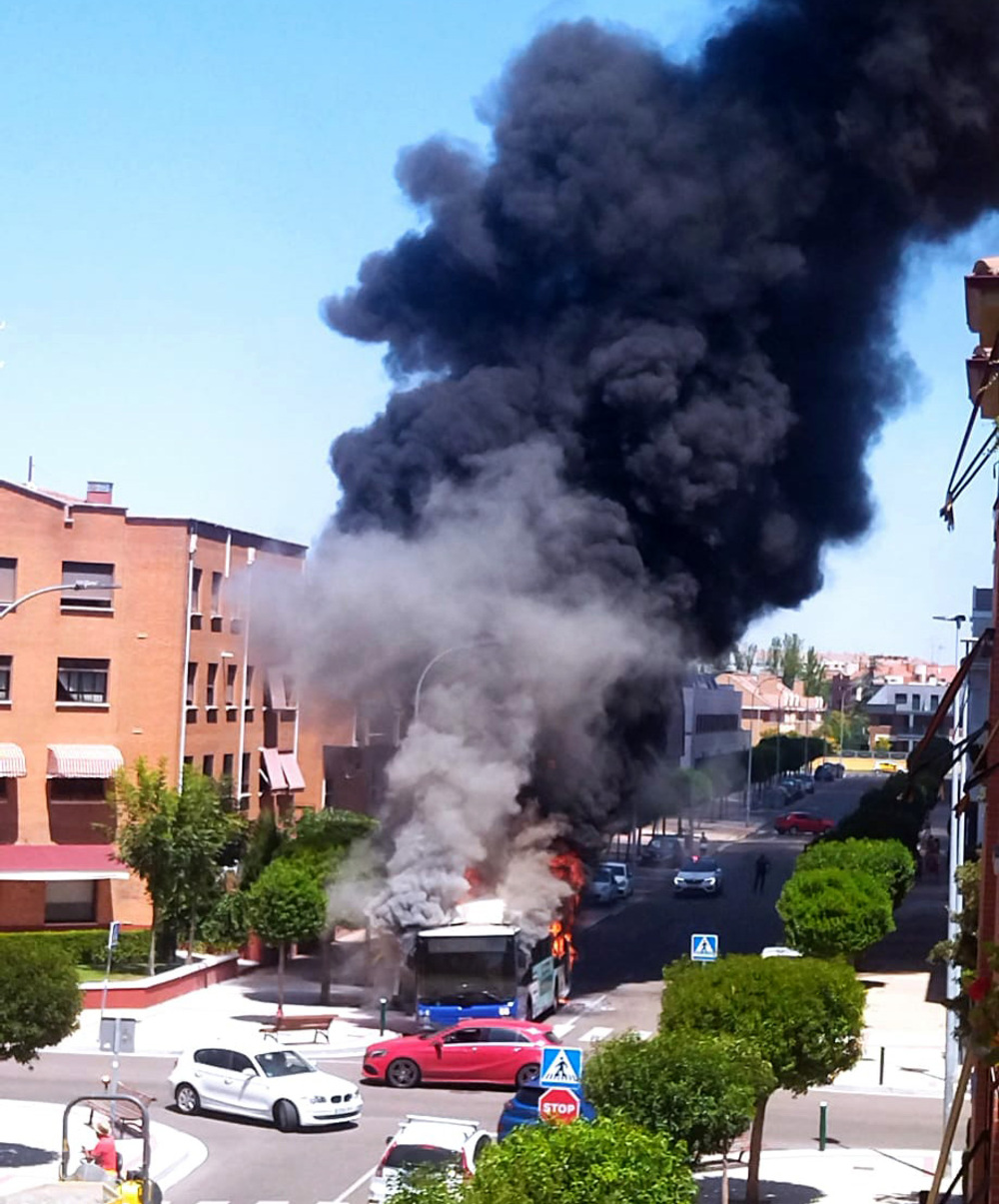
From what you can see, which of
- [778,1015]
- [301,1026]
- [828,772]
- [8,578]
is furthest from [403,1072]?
[828,772]

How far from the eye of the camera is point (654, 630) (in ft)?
122

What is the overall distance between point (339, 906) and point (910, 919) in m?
19.1

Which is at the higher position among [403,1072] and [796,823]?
[796,823]

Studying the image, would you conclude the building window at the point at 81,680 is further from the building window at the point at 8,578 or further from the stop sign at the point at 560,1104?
the stop sign at the point at 560,1104

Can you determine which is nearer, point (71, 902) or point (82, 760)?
point (71, 902)

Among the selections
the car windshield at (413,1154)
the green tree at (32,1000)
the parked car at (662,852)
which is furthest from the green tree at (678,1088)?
the parked car at (662,852)

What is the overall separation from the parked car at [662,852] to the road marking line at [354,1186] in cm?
4123

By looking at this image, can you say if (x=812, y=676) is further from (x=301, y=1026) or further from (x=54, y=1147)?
(x=54, y=1147)

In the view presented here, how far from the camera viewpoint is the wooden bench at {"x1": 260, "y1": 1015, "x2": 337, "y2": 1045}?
29922 millimetres

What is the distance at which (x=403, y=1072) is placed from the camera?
86.5 feet

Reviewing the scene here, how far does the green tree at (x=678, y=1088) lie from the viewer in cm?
1652

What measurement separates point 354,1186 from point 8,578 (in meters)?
22.4

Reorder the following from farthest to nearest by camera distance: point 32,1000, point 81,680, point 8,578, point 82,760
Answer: point 81,680, point 8,578, point 82,760, point 32,1000

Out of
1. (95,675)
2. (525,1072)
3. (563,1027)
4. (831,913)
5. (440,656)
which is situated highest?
(440,656)
